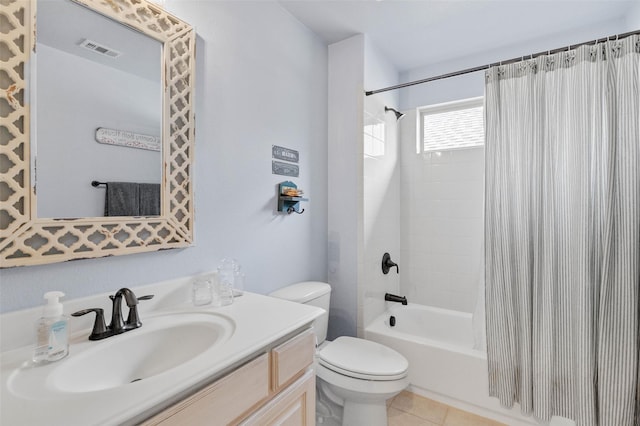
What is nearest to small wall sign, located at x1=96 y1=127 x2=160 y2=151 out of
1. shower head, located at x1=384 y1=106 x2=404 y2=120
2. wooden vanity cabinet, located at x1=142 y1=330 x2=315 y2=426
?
wooden vanity cabinet, located at x1=142 y1=330 x2=315 y2=426

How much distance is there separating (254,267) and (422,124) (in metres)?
2.02

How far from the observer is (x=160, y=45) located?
116cm

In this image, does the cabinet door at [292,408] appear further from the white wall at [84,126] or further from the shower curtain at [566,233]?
the shower curtain at [566,233]

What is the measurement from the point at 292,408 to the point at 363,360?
669 mm

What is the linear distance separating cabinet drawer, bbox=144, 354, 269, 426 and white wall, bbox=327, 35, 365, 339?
4.19 feet

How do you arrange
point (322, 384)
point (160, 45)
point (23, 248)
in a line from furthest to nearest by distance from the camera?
point (322, 384), point (160, 45), point (23, 248)

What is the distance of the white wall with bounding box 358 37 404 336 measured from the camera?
2.13m

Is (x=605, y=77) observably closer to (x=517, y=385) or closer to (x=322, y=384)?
(x=517, y=385)

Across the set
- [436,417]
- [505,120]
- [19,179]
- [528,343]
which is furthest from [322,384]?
[505,120]

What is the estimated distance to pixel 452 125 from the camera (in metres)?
2.54

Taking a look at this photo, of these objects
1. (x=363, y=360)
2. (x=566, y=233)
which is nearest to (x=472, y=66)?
(x=566, y=233)

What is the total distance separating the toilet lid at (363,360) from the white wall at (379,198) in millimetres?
351

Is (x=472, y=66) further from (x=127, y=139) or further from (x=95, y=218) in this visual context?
(x=95, y=218)

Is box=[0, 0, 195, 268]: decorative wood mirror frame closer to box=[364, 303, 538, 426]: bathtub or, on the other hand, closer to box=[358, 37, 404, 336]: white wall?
box=[358, 37, 404, 336]: white wall
